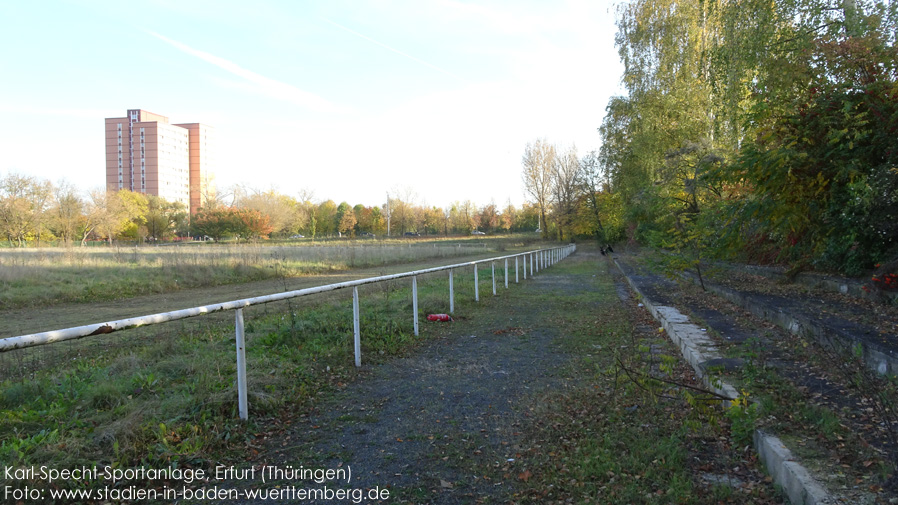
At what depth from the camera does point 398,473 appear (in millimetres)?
3246

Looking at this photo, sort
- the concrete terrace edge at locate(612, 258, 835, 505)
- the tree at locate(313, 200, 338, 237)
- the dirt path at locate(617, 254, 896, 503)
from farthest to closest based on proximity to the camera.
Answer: the tree at locate(313, 200, 338, 237), the dirt path at locate(617, 254, 896, 503), the concrete terrace edge at locate(612, 258, 835, 505)

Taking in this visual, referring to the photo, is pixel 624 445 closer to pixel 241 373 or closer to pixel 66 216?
pixel 241 373

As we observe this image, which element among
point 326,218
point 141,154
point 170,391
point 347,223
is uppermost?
point 141,154

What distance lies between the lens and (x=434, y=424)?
414 centimetres

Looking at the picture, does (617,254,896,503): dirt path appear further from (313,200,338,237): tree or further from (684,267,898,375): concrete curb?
(313,200,338,237): tree

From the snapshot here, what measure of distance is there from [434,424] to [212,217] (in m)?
59.4

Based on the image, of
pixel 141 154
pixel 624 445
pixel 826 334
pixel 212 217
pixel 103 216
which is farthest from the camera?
pixel 141 154

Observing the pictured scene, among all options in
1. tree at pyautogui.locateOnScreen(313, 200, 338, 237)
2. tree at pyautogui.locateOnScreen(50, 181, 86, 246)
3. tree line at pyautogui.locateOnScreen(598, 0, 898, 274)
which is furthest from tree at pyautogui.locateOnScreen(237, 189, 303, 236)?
tree line at pyautogui.locateOnScreen(598, 0, 898, 274)

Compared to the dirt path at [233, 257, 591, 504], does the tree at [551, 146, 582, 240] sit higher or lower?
higher

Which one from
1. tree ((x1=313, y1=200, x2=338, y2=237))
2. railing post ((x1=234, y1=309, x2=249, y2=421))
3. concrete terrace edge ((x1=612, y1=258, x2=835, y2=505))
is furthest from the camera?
tree ((x1=313, y1=200, x2=338, y2=237))

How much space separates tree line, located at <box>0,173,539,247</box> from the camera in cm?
3625

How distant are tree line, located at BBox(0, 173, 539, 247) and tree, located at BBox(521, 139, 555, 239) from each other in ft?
21.4

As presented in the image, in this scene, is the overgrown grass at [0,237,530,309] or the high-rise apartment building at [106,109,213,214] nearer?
the overgrown grass at [0,237,530,309]

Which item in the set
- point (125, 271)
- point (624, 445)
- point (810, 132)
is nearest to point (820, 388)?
point (624, 445)
